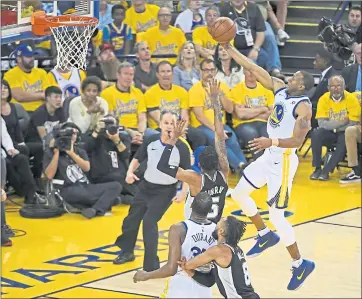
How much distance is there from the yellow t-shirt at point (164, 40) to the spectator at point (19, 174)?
12.4 ft

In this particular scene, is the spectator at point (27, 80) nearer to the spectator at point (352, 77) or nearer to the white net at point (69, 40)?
the spectator at point (352, 77)

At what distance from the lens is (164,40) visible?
18.9 meters

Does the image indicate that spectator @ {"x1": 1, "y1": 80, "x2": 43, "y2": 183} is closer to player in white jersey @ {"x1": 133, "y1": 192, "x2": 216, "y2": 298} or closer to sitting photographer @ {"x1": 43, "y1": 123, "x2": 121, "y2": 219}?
sitting photographer @ {"x1": 43, "y1": 123, "x2": 121, "y2": 219}

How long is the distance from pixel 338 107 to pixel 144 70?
7444 mm

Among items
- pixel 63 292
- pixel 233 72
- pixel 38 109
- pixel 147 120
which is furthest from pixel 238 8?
pixel 63 292

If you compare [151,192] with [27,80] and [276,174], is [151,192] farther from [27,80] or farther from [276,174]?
[27,80]

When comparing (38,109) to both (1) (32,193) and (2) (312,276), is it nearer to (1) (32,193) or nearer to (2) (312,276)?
(1) (32,193)

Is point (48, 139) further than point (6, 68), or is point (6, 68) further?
point (6, 68)

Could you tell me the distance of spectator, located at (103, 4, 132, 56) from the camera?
62.8 feet

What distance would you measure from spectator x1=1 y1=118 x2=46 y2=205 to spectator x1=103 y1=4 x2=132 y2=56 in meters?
3.83

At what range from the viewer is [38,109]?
1581 cm

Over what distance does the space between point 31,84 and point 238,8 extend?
3405 mm

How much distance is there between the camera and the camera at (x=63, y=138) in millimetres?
14216

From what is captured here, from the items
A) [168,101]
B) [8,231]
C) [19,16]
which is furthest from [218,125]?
[8,231]
